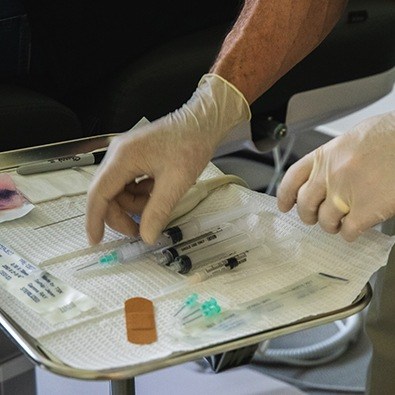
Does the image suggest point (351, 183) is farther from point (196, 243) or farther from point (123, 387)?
point (123, 387)

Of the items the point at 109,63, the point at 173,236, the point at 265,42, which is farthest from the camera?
the point at 109,63

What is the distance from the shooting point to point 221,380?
104 centimetres

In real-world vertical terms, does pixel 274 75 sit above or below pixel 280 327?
above

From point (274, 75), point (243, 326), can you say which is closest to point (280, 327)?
point (243, 326)

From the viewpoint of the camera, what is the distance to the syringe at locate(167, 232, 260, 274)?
2.45ft

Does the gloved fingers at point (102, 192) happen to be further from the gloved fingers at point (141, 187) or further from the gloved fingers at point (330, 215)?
the gloved fingers at point (330, 215)

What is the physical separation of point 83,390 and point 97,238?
0.30m

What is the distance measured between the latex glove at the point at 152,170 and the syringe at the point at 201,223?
0.02m

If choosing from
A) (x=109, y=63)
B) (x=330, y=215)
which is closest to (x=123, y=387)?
(x=330, y=215)

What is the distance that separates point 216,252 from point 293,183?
0.11 m

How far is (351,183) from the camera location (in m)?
0.77

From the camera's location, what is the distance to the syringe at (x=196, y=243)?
0.76 meters

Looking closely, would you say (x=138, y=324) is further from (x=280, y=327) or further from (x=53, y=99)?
(x=53, y=99)

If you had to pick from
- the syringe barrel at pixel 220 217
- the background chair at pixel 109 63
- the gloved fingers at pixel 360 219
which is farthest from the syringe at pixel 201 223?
the background chair at pixel 109 63
